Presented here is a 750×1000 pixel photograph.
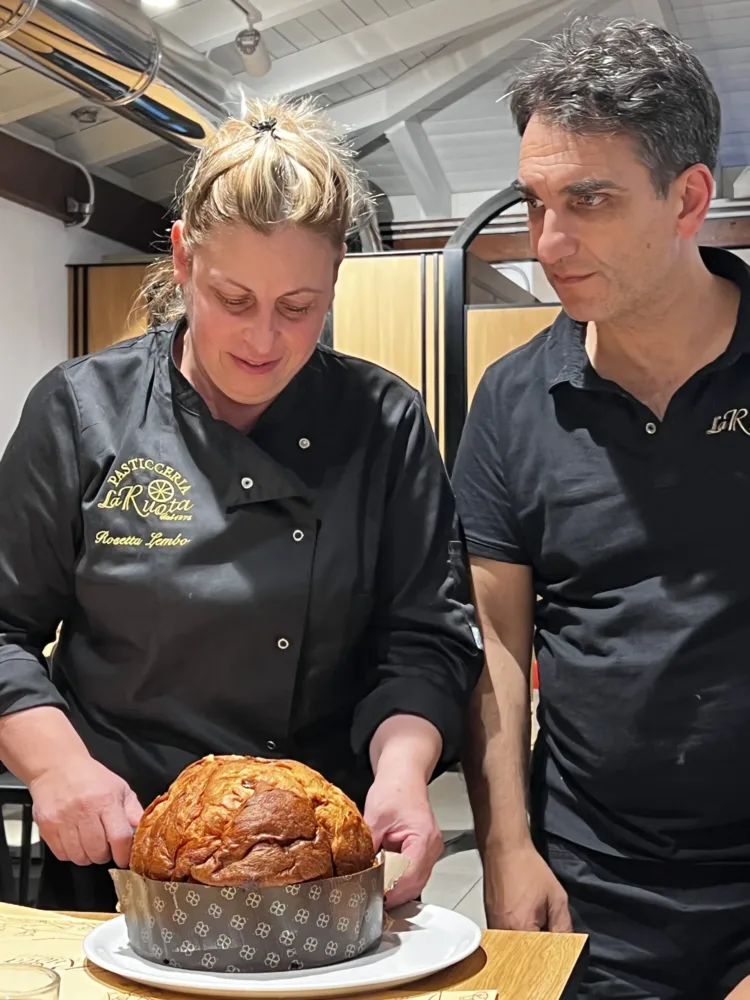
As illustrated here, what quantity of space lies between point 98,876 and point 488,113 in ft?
22.4

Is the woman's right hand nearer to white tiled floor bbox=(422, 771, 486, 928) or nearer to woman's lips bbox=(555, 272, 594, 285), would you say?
woman's lips bbox=(555, 272, 594, 285)

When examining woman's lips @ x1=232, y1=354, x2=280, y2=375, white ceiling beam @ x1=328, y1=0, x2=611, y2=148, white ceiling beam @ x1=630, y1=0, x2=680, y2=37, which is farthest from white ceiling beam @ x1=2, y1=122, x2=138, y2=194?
woman's lips @ x1=232, y1=354, x2=280, y2=375

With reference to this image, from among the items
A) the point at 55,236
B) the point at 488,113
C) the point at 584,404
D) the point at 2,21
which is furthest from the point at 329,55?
the point at 584,404

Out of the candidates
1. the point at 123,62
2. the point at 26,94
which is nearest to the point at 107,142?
the point at 26,94

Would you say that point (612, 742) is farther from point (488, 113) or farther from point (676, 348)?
point (488, 113)

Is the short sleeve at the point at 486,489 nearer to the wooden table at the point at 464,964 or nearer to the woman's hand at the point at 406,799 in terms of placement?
the woman's hand at the point at 406,799

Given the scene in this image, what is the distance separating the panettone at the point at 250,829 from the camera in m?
1.14

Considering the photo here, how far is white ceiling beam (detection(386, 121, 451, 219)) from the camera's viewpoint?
7691 millimetres

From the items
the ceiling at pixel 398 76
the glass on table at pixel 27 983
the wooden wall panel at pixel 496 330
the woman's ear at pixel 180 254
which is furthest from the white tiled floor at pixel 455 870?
the ceiling at pixel 398 76

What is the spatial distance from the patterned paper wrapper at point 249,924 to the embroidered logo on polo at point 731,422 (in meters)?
0.81

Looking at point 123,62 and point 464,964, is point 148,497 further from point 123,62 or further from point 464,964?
point 123,62

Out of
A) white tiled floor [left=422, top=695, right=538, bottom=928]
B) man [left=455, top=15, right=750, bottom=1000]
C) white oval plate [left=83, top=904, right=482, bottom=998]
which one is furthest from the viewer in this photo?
white tiled floor [left=422, top=695, right=538, bottom=928]

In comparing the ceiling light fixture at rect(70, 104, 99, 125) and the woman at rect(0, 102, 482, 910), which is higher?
the ceiling light fixture at rect(70, 104, 99, 125)

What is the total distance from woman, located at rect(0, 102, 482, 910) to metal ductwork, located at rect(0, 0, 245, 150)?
270 cm
